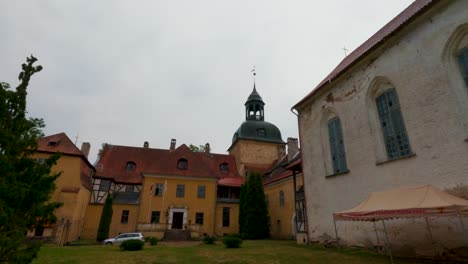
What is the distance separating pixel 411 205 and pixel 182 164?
83.7 ft

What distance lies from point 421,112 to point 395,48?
9.99 ft

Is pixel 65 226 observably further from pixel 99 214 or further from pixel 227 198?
pixel 227 198

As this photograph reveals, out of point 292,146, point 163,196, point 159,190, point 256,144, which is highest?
point 256,144

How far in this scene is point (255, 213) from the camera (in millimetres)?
26219

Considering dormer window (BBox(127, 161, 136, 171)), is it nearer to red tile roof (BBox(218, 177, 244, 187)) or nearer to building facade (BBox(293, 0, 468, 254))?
red tile roof (BBox(218, 177, 244, 187))

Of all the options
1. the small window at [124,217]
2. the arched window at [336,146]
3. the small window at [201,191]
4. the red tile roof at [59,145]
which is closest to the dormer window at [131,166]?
the small window at [124,217]

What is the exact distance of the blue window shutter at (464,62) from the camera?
27.6ft

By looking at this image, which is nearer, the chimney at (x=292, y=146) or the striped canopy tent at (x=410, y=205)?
the striped canopy tent at (x=410, y=205)

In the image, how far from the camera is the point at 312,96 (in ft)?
51.0

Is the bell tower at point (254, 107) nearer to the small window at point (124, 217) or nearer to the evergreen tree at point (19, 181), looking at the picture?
the small window at point (124, 217)

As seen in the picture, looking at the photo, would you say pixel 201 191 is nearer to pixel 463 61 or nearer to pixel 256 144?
pixel 256 144

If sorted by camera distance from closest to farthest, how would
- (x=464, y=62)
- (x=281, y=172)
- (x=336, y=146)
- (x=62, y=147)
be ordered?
1. (x=464, y=62)
2. (x=336, y=146)
3. (x=62, y=147)
4. (x=281, y=172)

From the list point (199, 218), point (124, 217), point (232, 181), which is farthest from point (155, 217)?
point (232, 181)

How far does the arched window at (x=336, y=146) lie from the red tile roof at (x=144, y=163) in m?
18.5
